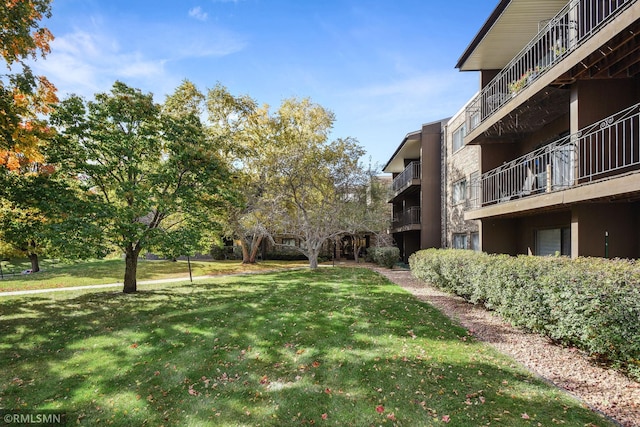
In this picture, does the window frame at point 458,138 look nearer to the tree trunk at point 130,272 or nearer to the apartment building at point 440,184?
the apartment building at point 440,184

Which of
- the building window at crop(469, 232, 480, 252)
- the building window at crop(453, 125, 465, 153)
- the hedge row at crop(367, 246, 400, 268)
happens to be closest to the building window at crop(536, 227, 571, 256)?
the building window at crop(469, 232, 480, 252)

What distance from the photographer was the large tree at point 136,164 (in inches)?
445

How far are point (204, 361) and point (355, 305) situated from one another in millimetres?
5418

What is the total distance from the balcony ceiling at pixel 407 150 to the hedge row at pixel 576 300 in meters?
14.5

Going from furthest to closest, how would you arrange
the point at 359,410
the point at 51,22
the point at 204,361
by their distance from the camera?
the point at 51,22 → the point at 204,361 → the point at 359,410

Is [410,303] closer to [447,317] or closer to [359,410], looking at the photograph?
[447,317]

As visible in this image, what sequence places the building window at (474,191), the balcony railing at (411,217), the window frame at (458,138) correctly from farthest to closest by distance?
the balcony railing at (411,217) < the window frame at (458,138) < the building window at (474,191)

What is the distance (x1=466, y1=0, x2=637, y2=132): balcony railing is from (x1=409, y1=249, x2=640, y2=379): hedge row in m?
5.17

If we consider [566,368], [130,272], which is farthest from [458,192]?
[130,272]

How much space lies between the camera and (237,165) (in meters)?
24.2

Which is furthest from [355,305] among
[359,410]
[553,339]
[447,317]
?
[359,410]

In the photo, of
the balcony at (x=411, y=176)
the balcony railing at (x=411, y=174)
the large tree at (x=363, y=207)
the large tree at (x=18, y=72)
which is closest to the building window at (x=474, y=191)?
the balcony at (x=411, y=176)

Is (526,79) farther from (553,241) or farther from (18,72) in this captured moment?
(18,72)

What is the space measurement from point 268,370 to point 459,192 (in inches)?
644
